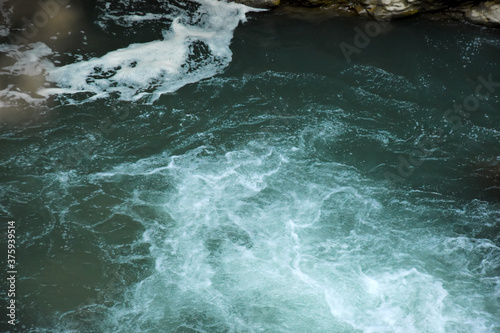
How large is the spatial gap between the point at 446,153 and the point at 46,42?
8.79m

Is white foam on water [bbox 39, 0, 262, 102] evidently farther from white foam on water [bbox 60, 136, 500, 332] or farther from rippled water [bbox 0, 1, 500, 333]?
white foam on water [bbox 60, 136, 500, 332]

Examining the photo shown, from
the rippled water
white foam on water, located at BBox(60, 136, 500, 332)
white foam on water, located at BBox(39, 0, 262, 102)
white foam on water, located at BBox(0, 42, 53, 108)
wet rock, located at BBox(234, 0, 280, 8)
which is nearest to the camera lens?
white foam on water, located at BBox(60, 136, 500, 332)

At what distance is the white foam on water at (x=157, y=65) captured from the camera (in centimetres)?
929

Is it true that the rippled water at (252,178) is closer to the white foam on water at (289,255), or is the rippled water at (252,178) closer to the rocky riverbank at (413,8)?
the white foam on water at (289,255)

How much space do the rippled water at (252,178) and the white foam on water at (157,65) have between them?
0.04m

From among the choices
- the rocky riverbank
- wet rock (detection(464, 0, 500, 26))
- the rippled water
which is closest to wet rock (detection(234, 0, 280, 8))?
the rocky riverbank

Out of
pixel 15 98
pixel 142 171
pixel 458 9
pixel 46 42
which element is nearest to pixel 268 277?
pixel 142 171

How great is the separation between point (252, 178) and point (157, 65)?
3806 mm

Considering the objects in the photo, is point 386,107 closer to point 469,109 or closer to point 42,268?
point 469,109

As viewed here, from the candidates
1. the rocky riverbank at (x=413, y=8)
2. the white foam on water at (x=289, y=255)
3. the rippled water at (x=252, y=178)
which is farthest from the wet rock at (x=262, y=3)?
the white foam on water at (x=289, y=255)

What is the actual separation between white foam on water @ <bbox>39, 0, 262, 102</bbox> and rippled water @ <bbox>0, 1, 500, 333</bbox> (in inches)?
1.7

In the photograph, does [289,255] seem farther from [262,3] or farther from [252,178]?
[262,3]

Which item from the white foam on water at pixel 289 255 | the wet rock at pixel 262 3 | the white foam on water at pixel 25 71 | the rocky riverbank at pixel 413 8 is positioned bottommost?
the white foam on water at pixel 289 255

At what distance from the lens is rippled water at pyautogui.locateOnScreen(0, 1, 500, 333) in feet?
20.2
